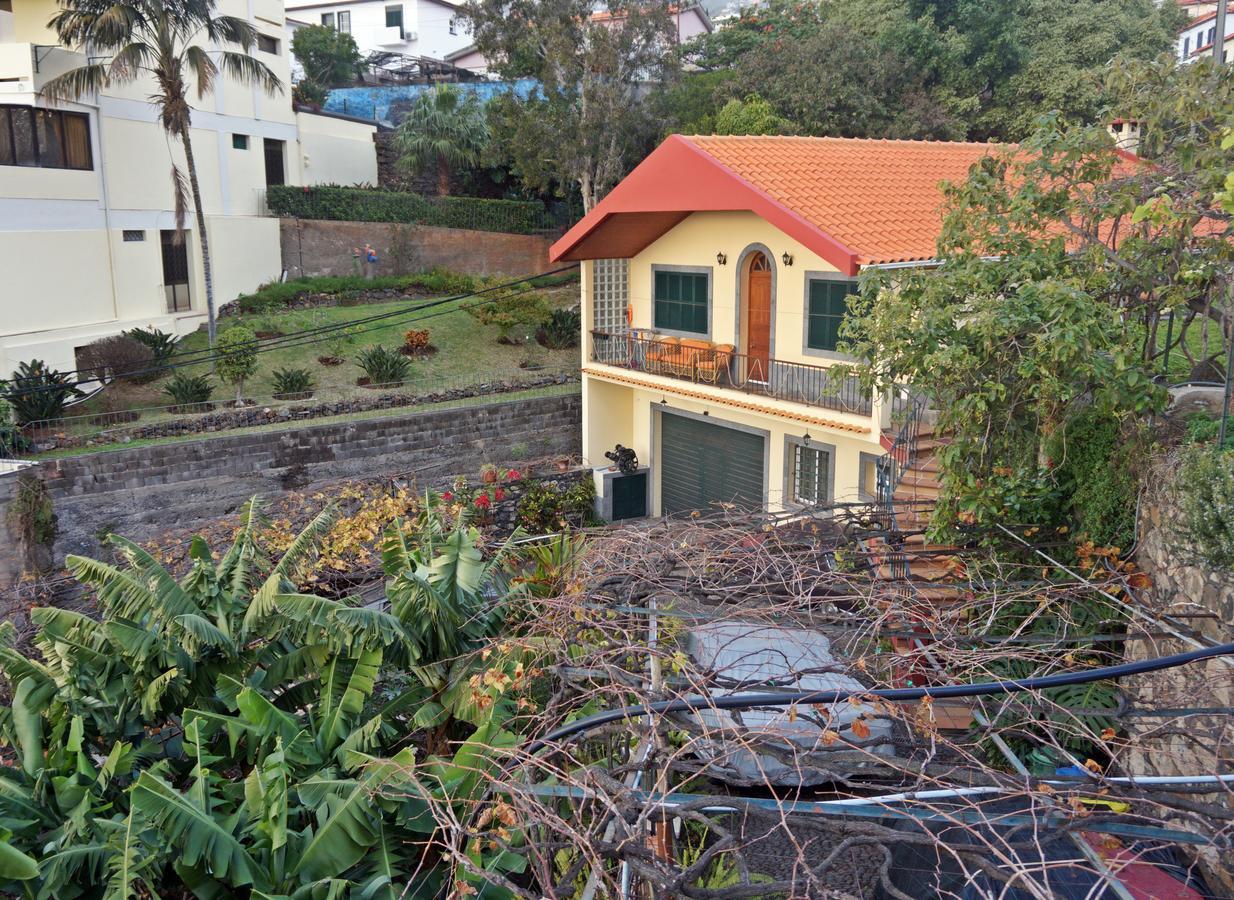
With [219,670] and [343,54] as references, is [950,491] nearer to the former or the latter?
[219,670]

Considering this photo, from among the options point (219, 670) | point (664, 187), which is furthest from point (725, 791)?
point (664, 187)

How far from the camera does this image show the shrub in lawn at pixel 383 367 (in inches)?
981

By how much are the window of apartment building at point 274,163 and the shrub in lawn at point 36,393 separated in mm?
12958

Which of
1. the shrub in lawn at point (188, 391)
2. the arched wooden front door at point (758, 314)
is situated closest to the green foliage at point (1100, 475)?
the arched wooden front door at point (758, 314)

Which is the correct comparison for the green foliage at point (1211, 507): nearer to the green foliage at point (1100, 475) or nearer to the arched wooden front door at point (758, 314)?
the green foliage at point (1100, 475)

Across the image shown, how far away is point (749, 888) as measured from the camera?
4.59 m

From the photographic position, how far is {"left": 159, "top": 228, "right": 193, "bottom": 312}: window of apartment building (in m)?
28.3

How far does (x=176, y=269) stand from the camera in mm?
28719

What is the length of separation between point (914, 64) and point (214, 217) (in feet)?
72.7

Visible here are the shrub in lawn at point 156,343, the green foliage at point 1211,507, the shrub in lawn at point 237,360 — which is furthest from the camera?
the shrub in lawn at point 156,343

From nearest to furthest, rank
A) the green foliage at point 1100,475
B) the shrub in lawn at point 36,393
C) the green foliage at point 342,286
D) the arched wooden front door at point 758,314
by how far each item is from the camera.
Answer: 1. the green foliage at point 1100,475
2. the arched wooden front door at point 758,314
3. the shrub in lawn at point 36,393
4. the green foliage at point 342,286

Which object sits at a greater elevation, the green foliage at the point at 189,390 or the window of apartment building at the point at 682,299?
the window of apartment building at the point at 682,299

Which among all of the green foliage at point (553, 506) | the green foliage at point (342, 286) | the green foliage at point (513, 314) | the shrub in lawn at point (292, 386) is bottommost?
the green foliage at point (553, 506)

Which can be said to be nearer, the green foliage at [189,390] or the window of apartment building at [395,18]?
the green foliage at [189,390]
